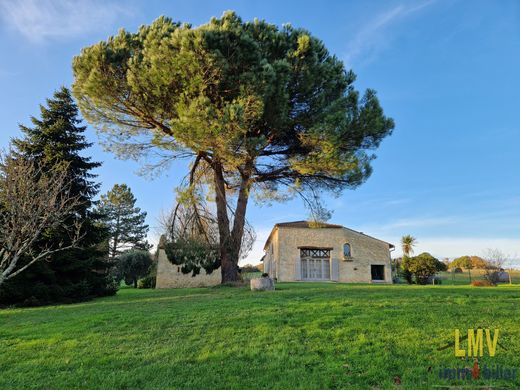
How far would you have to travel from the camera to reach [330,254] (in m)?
28.3

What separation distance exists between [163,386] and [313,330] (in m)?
2.76

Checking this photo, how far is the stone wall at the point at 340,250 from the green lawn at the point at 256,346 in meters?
20.0

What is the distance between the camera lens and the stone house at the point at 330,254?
1094 inches

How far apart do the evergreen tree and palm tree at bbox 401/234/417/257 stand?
34.5m

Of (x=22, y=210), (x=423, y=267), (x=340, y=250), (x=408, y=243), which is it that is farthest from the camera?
(x=408, y=243)

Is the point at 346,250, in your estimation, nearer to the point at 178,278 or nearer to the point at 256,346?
the point at 178,278

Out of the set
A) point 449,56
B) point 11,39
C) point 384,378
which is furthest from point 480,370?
point 11,39

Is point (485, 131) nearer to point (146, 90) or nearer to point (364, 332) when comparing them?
point (364, 332)

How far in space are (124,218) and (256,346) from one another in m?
46.7

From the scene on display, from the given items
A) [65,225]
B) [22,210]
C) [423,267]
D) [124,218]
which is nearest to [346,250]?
[423,267]

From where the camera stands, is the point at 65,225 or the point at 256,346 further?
the point at 65,225

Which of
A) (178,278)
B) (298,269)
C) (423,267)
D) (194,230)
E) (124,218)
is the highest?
(124,218)

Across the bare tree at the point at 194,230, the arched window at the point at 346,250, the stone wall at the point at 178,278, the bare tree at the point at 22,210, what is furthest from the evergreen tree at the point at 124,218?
the bare tree at the point at 22,210

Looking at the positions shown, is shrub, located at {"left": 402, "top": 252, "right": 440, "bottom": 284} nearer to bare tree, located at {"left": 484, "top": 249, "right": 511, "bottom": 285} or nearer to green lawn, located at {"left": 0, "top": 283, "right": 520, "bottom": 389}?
bare tree, located at {"left": 484, "top": 249, "right": 511, "bottom": 285}
